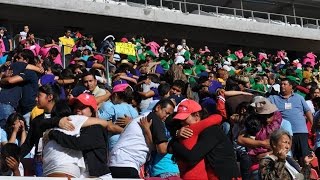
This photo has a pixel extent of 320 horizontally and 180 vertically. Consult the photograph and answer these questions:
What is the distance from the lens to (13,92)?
9594 mm

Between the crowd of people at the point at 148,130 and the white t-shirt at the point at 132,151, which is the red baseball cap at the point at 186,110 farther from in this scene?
the white t-shirt at the point at 132,151

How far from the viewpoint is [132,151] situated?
6.94 meters

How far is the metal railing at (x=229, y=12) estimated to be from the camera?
28.2 m

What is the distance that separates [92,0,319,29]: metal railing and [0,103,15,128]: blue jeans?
1781 cm

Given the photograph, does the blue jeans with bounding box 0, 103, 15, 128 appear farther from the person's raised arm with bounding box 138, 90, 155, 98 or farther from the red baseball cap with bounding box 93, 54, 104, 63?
the red baseball cap with bounding box 93, 54, 104, 63

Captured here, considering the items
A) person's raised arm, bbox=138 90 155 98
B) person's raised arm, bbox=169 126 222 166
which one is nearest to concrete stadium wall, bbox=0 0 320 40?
person's raised arm, bbox=138 90 155 98

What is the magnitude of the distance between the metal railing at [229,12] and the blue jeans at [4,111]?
17806 millimetres

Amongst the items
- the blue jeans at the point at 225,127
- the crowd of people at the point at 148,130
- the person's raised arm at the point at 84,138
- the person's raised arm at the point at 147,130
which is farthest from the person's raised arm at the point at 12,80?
the person's raised arm at the point at 84,138

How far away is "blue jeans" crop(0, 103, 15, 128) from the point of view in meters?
9.07

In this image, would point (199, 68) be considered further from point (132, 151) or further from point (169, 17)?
point (132, 151)

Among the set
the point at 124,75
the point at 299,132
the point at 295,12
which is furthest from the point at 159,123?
the point at 295,12

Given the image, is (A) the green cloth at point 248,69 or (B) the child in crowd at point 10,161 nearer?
(B) the child in crowd at point 10,161

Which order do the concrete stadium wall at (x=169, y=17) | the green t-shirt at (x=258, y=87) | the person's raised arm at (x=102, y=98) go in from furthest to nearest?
the concrete stadium wall at (x=169, y=17) → the green t-shirt at (x=258, y=87) → the person's raised arm at (x=102, y=98)

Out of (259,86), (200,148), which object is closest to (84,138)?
(200,148)
